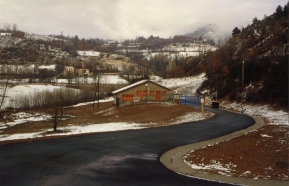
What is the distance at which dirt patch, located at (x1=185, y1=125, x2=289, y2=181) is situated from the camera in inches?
328

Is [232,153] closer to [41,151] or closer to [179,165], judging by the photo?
[179,165]

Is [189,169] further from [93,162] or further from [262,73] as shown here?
[262,73]

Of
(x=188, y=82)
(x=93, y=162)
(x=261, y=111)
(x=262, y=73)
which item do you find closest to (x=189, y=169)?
(x=93, y=162)

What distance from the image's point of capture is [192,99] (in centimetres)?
4972

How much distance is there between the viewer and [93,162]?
9.56 meters

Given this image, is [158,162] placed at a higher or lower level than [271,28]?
lower

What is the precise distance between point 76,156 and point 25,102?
6175 cm

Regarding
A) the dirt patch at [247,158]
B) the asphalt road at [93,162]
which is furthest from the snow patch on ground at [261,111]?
the asphalt road at [93,162]

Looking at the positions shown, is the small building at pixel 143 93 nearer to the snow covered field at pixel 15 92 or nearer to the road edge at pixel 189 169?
the road edge at pixel 189 169

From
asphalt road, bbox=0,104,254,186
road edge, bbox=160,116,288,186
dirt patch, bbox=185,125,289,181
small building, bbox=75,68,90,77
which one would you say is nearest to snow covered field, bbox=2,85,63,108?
small building, bbox=75,68,90,77

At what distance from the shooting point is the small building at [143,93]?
46625mm

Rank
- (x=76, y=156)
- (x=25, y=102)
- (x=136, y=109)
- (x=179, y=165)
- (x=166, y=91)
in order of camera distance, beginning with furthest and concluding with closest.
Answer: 1. (x=25, y=102)
2. (x=166, y=91)
3. (x=136, y=109)
4. (x=76, y=156)
5. (x=179, y=165)

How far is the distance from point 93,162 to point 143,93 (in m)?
37.4

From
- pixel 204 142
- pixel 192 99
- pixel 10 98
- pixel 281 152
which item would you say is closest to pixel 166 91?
pixel 192 99
